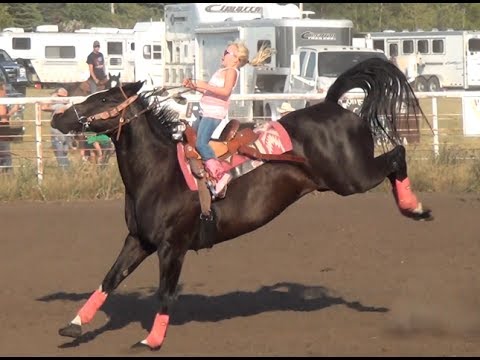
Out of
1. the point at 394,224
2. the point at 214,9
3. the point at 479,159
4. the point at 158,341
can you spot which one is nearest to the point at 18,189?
the point at 394,224

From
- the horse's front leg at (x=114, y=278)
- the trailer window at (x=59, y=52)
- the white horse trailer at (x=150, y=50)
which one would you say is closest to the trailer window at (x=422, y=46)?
the white horse trailer at (x=150, y=50)

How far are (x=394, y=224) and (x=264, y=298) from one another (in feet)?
11.5

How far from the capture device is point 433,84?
37719 mm

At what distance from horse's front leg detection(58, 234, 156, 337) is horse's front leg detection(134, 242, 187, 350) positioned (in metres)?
0.22

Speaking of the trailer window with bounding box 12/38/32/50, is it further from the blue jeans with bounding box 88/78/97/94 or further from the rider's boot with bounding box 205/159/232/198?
the rider's boot with bounding box 205/159/232/198

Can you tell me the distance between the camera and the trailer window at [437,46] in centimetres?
3789

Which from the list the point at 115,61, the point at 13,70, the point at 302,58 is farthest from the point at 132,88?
the point at 115,61

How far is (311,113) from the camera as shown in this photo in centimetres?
864

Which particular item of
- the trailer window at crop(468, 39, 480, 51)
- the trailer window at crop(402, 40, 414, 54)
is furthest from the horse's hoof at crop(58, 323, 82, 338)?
the trailer window at crop(402, 40, 414, 54)

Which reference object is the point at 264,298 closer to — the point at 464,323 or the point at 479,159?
the point at 464,323

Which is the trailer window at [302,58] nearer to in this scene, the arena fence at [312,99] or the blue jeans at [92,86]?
the blue jeans at [92,86]

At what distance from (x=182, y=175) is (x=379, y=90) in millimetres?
2021

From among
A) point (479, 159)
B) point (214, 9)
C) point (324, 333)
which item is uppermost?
point (214, 9)

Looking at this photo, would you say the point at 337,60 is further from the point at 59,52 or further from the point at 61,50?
the point at 59,52
